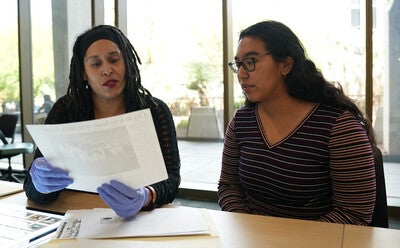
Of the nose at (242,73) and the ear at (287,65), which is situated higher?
the ear at (287,65)

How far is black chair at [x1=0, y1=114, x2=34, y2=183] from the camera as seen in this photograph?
3.59m

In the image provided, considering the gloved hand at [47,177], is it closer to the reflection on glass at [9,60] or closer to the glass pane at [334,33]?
the glass pane at [334,33]

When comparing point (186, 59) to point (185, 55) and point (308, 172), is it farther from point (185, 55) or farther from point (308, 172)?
point (308, 172)

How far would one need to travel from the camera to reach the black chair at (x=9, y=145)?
3.59 metres

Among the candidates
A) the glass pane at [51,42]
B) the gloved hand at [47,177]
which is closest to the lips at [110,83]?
the gloved hand at [47,177]

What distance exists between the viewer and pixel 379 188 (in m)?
1.21

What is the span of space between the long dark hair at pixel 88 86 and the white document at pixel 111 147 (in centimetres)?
50

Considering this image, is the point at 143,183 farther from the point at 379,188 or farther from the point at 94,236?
the point at 379,188

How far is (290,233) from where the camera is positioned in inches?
36.8

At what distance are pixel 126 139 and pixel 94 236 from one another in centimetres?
25

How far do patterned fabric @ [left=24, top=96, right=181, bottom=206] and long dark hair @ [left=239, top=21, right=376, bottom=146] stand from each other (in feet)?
1.49

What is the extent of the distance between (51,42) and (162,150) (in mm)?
3583

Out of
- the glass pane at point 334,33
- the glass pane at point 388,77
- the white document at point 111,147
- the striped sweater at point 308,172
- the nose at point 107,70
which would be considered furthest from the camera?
the glass pane at point 334,33

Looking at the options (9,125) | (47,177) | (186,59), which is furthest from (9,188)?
(9,125)
